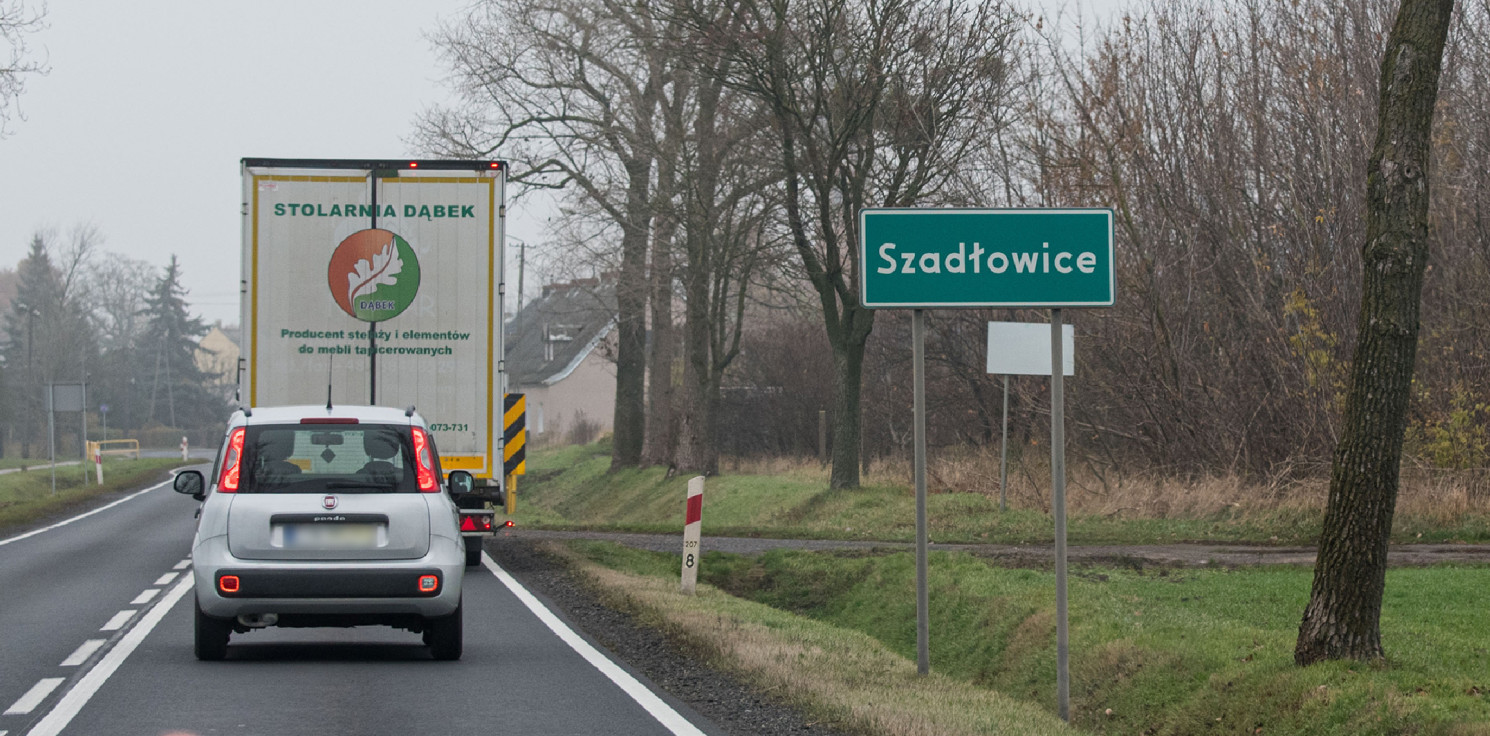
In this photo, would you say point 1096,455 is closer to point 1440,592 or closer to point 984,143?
point 984,143

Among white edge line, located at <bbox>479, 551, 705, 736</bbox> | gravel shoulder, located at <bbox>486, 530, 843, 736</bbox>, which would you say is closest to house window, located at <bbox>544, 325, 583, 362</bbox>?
gravel shoulder, located at <bbox>486, 530, 843, 736</bbox>

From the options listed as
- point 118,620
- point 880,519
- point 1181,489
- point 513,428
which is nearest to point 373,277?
point 513,428

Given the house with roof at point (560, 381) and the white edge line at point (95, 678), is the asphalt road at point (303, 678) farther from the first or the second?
the house with roof at point (560, 381)

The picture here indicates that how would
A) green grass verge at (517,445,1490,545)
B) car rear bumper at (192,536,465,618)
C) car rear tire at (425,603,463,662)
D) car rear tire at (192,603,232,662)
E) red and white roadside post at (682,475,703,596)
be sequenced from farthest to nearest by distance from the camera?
green grass verge at (517,445,1490,545) → red and white roadside post at (682,475,703,596) → car rear tire at (425,603,463,662) → car rear tire at (192,603,232,662) → car rear bumper at (192,536,465,618)

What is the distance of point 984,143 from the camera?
1017 inches

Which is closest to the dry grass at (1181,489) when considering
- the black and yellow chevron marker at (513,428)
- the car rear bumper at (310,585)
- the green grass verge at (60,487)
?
the black and yellow chevron marker at (513,428)

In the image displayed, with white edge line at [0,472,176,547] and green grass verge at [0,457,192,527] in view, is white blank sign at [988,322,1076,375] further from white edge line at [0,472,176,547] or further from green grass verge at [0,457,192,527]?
green grass verge at [0,457,192,527]

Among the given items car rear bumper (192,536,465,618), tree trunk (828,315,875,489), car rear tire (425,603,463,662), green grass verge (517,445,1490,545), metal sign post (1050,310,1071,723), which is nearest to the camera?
metal sign post (1050,310,1071,723)

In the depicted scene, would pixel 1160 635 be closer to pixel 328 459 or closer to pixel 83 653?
pixel 328 459

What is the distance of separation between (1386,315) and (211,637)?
725 centimetres

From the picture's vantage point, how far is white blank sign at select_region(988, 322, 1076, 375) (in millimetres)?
20547

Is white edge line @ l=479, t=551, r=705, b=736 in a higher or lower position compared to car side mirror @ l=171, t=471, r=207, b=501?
lower

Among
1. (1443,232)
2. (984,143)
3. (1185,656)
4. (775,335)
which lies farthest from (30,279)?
(1185,656)

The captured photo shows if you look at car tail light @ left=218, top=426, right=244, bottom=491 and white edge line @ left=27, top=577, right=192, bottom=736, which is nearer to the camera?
white edge line @ left=27, top=577, right=192, bottom=736
